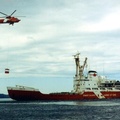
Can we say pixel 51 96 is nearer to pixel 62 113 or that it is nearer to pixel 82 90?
pixel 82 90

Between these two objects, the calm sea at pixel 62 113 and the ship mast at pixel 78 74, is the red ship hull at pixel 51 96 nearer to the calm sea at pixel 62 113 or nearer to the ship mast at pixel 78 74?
the ship mast at pixel 78 74

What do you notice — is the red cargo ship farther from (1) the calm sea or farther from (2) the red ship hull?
(1) the calm sea

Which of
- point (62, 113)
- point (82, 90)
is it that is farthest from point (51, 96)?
point (62, 113)

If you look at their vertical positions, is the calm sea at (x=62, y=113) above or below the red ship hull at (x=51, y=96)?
below

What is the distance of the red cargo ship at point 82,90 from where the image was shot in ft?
537

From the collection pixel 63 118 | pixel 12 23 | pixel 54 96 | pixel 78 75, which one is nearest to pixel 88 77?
pixel 78 75

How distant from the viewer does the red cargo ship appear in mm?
163750

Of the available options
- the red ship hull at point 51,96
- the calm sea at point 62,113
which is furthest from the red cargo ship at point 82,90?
the calm sea at point 62,113

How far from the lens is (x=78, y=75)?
173750 mm

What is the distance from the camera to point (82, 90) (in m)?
171

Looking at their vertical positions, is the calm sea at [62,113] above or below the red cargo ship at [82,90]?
below

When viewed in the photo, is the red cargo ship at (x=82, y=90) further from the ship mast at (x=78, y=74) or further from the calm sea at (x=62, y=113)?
the calm sea at (x=62, y=113)

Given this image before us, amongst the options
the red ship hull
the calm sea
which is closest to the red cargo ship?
the red ship hull

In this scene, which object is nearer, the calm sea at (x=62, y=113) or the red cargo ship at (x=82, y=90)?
the calm sea at (x=62, y=113)
